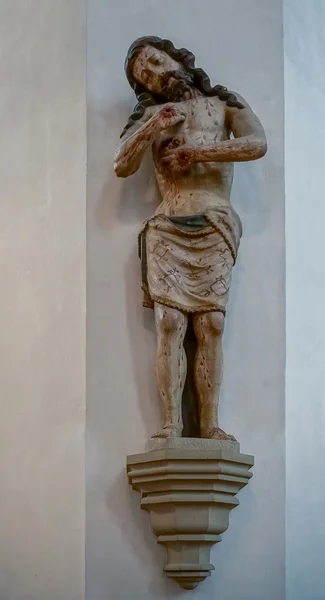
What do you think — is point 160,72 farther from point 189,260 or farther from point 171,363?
point 171,363

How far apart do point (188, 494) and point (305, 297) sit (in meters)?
1.04

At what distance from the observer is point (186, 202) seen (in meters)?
5.69

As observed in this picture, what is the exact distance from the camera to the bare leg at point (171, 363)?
5.51 m

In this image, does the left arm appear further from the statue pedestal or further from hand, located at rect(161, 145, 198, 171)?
the statue pedestal

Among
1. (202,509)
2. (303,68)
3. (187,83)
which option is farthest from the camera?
(303,68)

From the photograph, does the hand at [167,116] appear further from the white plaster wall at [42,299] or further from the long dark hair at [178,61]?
the white plaster wall at [42,299]

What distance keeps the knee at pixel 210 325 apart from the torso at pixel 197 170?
42cm

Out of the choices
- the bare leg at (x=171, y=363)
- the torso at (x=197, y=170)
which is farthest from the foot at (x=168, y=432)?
the torso at (x=197, y=170)

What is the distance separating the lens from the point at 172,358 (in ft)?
18.1

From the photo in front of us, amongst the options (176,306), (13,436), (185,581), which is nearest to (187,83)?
(176,306)

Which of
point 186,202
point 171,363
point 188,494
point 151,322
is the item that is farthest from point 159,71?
point 188,494

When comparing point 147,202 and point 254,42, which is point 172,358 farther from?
point 254,42

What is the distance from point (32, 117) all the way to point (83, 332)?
0.99 meters

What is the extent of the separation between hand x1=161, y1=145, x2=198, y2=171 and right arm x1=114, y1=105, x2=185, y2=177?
0.09 metres
